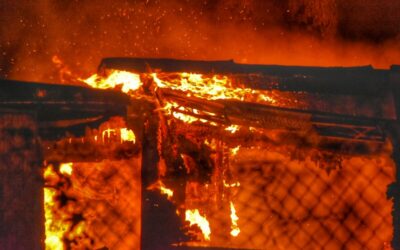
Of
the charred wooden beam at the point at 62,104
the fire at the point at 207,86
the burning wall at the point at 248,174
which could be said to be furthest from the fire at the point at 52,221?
the fire at the point at 207,86

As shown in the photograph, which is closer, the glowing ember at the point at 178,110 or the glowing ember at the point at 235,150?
the glowing ember at the point at 178,110

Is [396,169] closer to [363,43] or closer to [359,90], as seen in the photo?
[359,90]

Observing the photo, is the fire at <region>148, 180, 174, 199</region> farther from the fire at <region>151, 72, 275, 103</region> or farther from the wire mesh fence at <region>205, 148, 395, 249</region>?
the fire at <region>151, 72, 275, 103</region>

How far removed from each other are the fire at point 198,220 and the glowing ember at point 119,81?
749mm

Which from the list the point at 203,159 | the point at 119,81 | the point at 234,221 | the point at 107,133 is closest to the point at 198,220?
the point at 234,221

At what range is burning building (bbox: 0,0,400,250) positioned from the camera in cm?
203

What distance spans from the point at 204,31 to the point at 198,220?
2331 mm

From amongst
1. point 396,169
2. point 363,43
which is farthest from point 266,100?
point 363,43

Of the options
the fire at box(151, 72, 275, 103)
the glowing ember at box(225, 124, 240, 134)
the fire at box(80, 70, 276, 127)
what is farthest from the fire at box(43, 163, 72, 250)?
the glowing ember at box(225, 124, 240, 134)

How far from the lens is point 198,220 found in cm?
221

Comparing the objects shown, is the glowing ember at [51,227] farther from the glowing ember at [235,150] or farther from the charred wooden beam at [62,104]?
the glowing ember at [235,150]

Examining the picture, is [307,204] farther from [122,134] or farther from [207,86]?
[122,134]

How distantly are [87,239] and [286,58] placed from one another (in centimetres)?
273

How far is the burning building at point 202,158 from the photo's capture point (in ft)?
6.66
